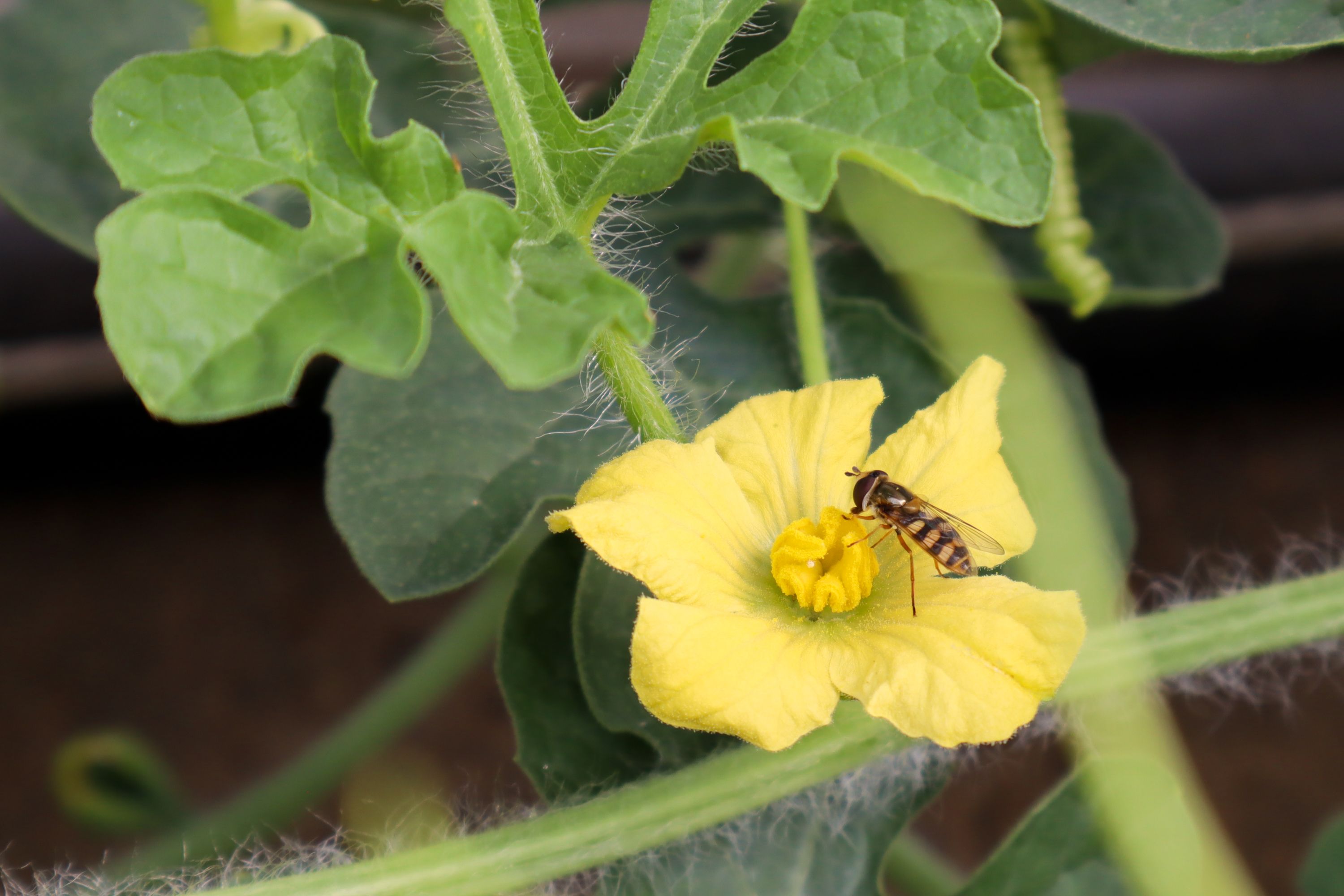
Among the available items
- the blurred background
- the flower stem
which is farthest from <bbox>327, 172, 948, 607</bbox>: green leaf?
the blurred background

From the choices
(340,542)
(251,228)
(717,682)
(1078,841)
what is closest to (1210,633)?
(1078,841)

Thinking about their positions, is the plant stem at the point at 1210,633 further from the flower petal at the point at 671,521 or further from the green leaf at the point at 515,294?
the green leaf at the point at 515,294

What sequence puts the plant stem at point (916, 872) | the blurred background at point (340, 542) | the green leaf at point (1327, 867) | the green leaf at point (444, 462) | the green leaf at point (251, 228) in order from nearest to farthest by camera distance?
the green leaf at point (251, 228), the green leaf at point (444, 462), the green leaf at point (1327, 867), the plant stem at point (916, 872), the blurred background at point (340, 542)

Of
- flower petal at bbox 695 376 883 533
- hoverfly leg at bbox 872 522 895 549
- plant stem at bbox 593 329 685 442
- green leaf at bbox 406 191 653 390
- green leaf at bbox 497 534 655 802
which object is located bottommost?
green leaf at bbox 497 534 655 802

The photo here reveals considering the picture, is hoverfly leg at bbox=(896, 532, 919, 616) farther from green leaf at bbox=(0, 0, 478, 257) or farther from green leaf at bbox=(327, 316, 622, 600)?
green leaf at bbox=(0, 0, 478, 257)

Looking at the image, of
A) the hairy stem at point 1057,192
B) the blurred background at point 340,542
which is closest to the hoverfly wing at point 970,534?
the hairy stem at point 1057,192

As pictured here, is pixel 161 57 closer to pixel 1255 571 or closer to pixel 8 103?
pixel 8 103

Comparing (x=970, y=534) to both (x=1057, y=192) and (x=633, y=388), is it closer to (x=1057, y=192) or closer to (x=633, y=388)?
(x=633, y=388)
